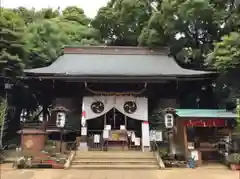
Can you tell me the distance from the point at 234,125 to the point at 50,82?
9576 mm

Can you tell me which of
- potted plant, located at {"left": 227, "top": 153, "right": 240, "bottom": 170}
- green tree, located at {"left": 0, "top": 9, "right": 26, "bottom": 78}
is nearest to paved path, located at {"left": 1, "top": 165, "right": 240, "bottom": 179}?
potted plant, located at {"left": 227, "top": 153, "right": 240, "bottom": 170}

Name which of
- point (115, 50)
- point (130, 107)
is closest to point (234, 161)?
point (130, 107)

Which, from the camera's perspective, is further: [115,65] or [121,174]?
[115,65]

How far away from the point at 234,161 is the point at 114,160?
473 cm

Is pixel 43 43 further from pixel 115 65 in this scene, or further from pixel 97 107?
pixel 97 107

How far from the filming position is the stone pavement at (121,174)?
9.51 meters

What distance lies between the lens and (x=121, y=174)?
9.98 m

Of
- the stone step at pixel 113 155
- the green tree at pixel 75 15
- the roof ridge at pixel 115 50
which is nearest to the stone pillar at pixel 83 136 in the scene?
the stone step at pixel 113 155

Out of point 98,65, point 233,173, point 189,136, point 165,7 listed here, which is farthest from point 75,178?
point 165,7

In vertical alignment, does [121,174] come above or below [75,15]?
below

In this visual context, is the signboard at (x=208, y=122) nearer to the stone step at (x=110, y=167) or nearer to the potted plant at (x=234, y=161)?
the potted plant at (x=234, y=161)

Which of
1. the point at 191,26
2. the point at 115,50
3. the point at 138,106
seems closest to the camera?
the point at 138,106

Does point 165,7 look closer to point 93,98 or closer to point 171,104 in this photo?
point 171,104

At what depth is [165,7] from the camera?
A: 61.6 ft
